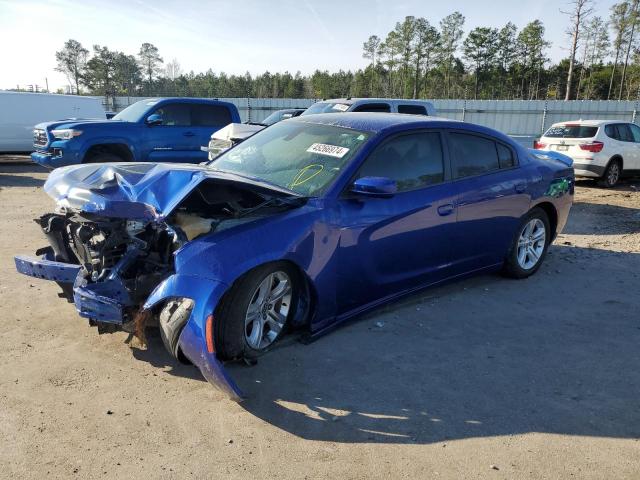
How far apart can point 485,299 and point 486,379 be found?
1.65 meters

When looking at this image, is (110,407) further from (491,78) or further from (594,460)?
(491,78)

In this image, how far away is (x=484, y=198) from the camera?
16.2 ft

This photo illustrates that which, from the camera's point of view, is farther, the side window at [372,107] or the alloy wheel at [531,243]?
the side window at [372,107]

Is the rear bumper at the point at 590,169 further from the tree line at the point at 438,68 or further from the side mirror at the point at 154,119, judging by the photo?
the tree line at the point at 438,68

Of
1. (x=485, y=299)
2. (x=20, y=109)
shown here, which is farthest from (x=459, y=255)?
(x=20, y=109)

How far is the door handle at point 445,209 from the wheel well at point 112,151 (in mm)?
8015

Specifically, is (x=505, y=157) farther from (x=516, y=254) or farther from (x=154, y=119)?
(x=154, y=119)

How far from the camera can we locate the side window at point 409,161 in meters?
4.13

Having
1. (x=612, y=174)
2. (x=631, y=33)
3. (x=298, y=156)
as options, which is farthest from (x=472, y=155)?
(x=631, y=33)

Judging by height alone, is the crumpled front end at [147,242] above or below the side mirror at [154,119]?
below

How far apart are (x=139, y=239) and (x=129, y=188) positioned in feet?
1.30

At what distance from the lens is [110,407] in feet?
10.1

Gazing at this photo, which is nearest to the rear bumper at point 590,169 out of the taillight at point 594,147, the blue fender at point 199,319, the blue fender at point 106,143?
the taillight at point 594,147

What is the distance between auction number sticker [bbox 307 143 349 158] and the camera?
410 cm
